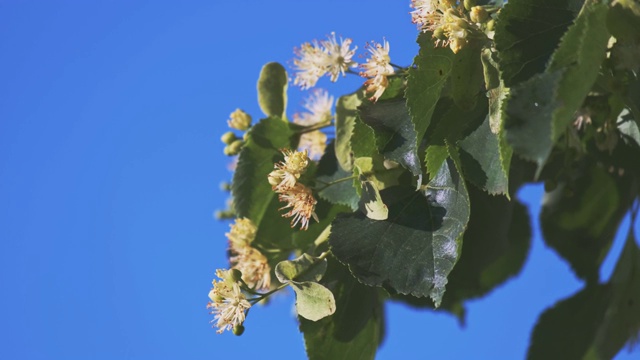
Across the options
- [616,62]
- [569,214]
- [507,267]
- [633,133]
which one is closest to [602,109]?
[633,133]

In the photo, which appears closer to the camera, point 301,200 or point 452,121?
point 452,121

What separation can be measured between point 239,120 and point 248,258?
0.81ft

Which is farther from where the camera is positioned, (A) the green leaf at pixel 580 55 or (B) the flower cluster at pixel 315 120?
(B) the flower cluster at pixel 315 120

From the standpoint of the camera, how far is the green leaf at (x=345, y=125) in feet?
4.00

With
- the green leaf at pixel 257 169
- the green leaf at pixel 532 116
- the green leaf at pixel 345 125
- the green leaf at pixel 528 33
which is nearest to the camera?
the green leaf at pixel 532 116

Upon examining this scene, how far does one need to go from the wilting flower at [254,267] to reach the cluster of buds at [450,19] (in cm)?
40

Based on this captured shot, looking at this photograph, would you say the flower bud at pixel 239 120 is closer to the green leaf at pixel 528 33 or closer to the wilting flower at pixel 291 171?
the wilting flower at pixel 291 171

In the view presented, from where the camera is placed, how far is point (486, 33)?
1.02 meters

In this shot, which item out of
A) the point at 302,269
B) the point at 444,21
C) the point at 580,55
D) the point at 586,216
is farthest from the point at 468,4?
the point at 586,216

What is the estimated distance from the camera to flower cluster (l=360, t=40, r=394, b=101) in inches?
43.5

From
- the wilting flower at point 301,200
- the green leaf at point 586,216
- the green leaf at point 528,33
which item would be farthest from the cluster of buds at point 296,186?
the green leaf at point 586,216

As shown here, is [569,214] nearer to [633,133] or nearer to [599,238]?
[599,238]

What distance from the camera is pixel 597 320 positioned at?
53.1 inches

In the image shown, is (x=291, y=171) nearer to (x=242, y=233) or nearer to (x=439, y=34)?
(x=242, y=233)
